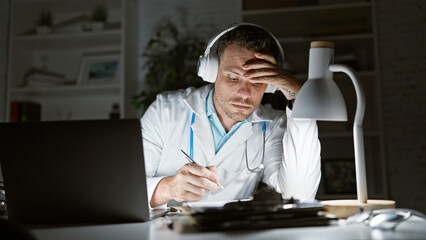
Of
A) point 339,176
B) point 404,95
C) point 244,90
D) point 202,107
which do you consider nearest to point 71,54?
point 202,107

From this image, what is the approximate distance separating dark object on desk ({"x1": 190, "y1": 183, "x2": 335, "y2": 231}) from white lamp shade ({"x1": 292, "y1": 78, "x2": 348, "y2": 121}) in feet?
0.77

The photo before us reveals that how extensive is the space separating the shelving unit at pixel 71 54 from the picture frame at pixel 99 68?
1.5 inches

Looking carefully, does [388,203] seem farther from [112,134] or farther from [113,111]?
[113,111]

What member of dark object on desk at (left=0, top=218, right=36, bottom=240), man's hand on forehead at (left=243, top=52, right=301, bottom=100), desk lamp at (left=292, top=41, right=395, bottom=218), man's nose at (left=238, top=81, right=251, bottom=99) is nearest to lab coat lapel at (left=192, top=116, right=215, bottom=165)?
man's nose at (left=238, top=81, right=251, bottom=99)

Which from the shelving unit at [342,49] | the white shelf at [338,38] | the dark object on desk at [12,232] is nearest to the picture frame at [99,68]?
the shelving unit at [342,49]

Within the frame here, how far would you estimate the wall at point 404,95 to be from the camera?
132 inches

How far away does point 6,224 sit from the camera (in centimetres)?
62

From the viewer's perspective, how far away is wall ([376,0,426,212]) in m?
3.35

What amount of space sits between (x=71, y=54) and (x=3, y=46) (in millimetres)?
581

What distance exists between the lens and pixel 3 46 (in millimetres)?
3576

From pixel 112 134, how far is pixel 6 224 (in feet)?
1.26

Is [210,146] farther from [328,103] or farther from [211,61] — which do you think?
[328,103]

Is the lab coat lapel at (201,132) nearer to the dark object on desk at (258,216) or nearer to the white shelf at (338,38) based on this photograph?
the dark object on desk at (258,216)

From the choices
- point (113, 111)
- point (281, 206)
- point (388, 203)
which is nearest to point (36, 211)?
point (281, 206)
